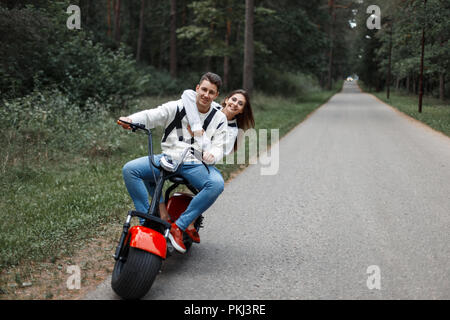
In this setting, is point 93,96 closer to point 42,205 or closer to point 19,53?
point 19,53

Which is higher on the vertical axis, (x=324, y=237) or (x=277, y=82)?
(x=277, y=82)

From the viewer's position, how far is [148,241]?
3340 millimetres

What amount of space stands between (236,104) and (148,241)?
1.88 m

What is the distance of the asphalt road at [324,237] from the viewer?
11.8 ft

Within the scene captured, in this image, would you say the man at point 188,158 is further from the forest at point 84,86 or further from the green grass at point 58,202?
the forest at point 84,86

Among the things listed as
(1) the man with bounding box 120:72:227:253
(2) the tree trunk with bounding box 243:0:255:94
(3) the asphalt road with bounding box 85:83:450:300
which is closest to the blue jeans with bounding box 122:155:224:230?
(1) the man with bounding box 120:72:227:253

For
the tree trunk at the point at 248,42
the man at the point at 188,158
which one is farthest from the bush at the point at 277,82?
the man at the point at 188,158

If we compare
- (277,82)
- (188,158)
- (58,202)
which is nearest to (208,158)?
(188,158)

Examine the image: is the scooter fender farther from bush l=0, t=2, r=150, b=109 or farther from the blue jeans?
bush l=0, t=2, r=150, b=109

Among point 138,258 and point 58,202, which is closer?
point 138,258

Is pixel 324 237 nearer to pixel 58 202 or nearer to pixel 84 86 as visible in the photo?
pixel 58 202

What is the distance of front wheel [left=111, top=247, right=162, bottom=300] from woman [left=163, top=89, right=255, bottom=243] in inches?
34.2

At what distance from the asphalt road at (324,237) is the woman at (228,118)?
24.0 inches

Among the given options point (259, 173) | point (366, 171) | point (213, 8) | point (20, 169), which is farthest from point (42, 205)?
point (213, 8)
